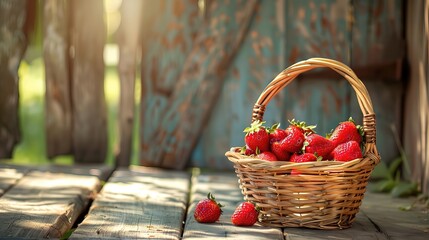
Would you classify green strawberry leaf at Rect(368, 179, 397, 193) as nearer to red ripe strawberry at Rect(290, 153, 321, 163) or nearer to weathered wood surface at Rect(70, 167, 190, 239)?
weathered wood surface at Rect(70, 167, 190, 239)

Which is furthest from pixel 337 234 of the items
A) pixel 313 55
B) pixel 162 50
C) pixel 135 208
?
pixel 162 50

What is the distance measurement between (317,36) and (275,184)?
6.45ft

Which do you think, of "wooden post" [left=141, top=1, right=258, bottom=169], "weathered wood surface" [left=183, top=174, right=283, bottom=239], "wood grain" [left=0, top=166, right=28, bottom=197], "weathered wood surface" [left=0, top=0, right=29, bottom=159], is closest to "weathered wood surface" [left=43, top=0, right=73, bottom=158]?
"weathered wood surface" [left=0, top=0, right=29, bottom=159]

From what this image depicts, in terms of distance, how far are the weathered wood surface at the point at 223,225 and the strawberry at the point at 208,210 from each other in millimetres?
30

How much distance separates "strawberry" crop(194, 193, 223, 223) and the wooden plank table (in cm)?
3

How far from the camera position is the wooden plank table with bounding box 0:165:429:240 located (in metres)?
3.23

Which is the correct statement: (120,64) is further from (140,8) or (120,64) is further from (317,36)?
(317,36)

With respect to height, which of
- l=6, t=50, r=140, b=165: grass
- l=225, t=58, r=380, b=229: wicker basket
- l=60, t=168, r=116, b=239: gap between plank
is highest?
l=225, t=58, r=380, b=229: wicker basket

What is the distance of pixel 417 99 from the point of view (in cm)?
465

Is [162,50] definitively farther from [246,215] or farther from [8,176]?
[246,215]

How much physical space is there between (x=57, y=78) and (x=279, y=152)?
7.56 feet

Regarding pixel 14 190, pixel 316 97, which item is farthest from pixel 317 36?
pixel 14 190

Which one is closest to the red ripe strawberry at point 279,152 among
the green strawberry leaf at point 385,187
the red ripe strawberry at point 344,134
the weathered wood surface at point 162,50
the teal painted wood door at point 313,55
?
the red ripe strawberry at point 344,134

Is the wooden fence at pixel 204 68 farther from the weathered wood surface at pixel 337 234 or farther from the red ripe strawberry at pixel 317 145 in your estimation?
the red ripe strawberry at pixel 317 145
